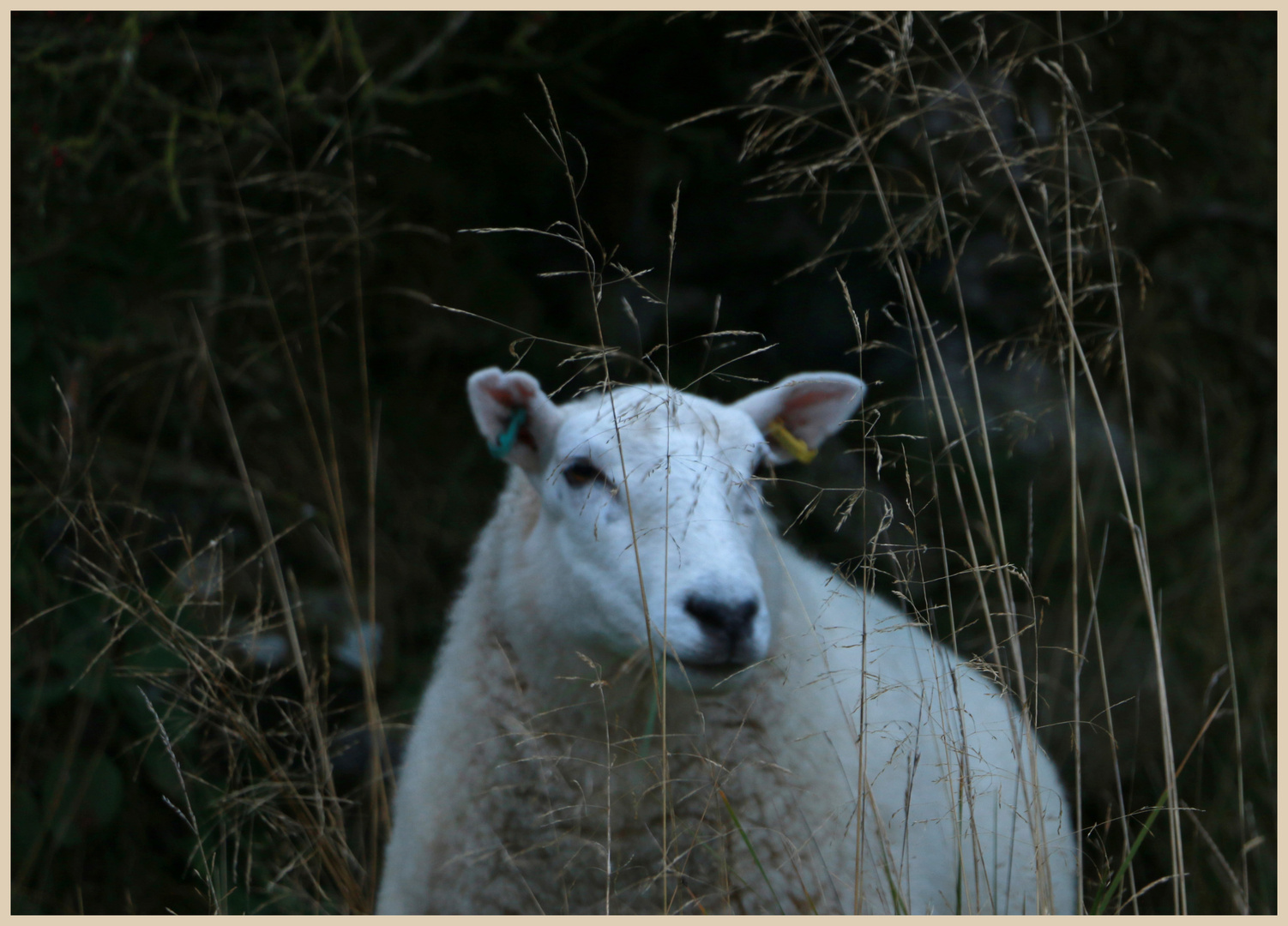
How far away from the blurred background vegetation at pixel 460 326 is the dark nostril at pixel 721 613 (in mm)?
1585

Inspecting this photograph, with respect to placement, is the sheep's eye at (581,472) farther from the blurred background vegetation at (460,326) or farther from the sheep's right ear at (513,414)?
the blurred background vegetation at (460,326)

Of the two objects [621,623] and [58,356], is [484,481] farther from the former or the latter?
[621,623]

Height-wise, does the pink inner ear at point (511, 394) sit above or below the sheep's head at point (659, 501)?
above

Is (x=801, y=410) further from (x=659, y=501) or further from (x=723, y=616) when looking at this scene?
(x=723, y=616)

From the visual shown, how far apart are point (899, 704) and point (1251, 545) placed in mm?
3501

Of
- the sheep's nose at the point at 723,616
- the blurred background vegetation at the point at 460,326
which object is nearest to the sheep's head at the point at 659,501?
the sheep's nose at the point at 723,616

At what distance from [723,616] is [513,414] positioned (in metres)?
0.88

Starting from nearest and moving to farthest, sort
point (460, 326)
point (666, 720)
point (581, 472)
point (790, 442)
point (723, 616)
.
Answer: point (723, 616), point (666, 720), point (581, 472), point (790, 442), point (460, 326)

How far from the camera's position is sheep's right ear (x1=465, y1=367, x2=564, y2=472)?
7.94 feet

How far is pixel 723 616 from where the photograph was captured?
1.87 m

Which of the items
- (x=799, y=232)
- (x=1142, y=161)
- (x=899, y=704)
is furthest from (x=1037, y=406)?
(x=899, y=704)

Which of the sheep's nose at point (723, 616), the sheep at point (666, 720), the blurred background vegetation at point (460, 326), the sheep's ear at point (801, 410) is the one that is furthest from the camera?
the blurred background vegetation at point (460, 326)

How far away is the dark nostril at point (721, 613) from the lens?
6.13ft

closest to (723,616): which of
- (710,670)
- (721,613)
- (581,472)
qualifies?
(721,613)
